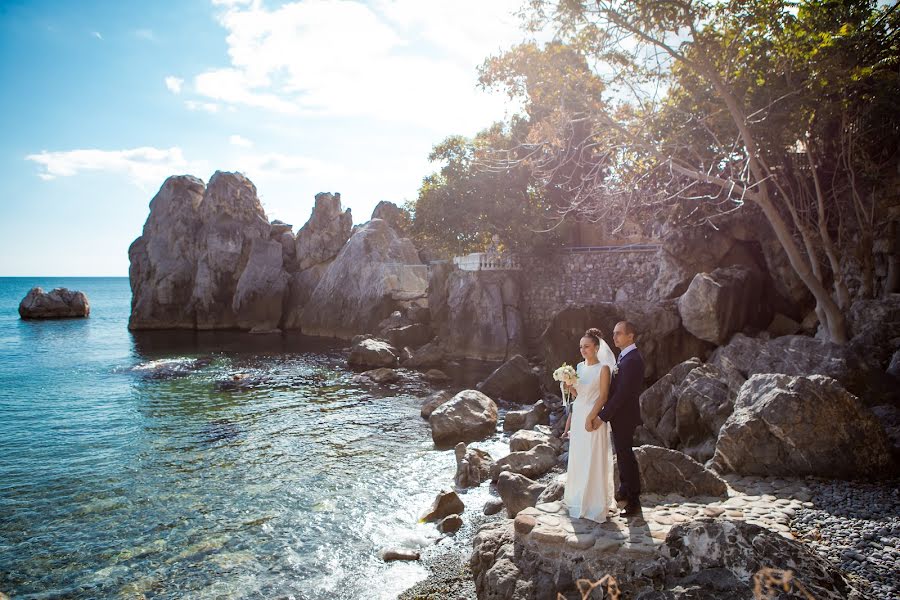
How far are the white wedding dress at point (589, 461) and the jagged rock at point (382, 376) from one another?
53.4 feet

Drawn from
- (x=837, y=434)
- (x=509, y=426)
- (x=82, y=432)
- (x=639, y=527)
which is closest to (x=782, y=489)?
(x=837, y=434)

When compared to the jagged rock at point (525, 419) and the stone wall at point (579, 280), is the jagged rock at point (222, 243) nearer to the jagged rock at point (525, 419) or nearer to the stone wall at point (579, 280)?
the stone wall at point (579, 280)

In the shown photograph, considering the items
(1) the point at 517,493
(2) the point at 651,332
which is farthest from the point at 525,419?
(1) the point at 517,493

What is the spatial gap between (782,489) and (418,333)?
24184mm

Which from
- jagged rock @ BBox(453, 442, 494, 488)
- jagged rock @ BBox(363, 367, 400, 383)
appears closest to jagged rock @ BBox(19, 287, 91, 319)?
jagged rock @ BBox(363, 367, 400, 383)

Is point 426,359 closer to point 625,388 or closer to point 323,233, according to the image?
point 625,388

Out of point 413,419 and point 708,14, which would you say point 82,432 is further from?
point 708,14

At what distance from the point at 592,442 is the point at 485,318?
22174mm

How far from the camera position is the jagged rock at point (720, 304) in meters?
17.1

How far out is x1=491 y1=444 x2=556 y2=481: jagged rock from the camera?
11234 millimetres

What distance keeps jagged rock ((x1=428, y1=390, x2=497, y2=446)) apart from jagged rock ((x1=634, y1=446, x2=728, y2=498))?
280 inches

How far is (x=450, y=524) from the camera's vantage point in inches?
366

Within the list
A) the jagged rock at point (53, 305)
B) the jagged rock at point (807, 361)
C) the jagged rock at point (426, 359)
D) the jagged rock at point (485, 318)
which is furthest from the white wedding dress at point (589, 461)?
the jagged rock at point (53, 305)

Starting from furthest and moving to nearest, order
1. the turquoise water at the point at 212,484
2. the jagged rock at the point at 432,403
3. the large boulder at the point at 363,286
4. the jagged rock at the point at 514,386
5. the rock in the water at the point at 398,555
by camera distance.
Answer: the large boulder at the point at 363,286, the jagged rock at the point at 514,386, the jagged rock at the point at 432,403, the rock in the water at the point at 398,555, the turquoise water at the point at 212,484
